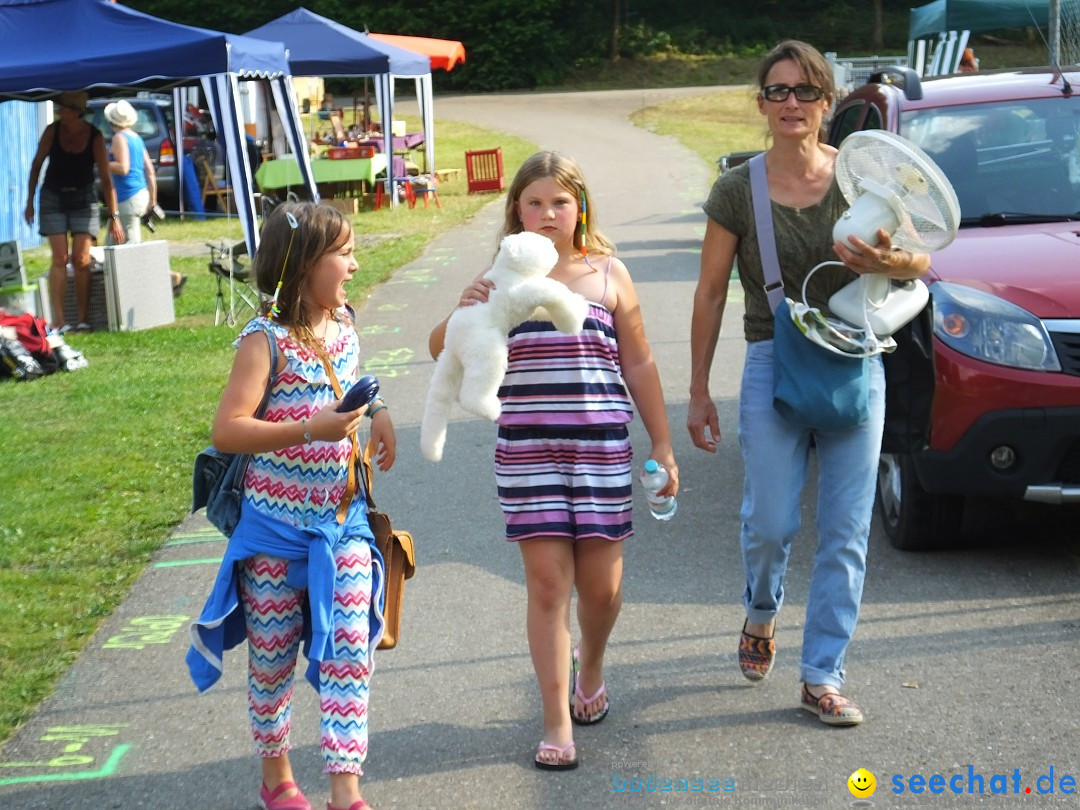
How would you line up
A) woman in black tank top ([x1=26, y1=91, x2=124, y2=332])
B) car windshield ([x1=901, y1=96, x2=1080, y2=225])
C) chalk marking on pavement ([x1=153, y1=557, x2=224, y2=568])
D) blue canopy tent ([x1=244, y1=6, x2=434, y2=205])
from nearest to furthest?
chalk marking on pavement ([x1=153, y1=557, x2=224, y2=568]) → car windshield ([x1=901, y1=96, x2=1080, y2=225]) → woman in black tank top ([x1=26, y1=91, x2=124, y2=332]) → blue canopy tent ([x1=244, y1=6, x2=434, y2=205])

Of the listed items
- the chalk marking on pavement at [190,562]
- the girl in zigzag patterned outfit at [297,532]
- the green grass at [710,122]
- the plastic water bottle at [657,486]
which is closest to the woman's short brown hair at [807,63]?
the plastic water bottle at [657,486]

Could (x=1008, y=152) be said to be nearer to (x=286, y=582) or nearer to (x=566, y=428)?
(x=566, y=428)

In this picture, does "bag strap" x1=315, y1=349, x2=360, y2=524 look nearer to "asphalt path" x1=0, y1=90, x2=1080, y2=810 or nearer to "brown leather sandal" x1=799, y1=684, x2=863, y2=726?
"asphalt path" x1=0, y1=90, x2=1080, y2=810

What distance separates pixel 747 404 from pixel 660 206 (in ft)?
57.3

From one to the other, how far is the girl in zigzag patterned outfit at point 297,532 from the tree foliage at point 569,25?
51.0 meters

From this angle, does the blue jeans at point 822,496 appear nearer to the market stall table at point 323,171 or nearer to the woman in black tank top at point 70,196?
the woman in black tank top at point 70,196

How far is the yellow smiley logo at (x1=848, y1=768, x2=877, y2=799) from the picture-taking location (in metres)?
3.75

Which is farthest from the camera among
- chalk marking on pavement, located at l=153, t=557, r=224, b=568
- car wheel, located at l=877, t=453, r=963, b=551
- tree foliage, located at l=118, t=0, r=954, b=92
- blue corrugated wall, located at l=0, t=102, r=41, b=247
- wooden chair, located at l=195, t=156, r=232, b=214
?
tree foliage, located at l=118, t=0, r=954, b=92

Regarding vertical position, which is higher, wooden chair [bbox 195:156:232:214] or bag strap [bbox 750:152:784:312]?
bag strap [bbox 750:152:784:312]

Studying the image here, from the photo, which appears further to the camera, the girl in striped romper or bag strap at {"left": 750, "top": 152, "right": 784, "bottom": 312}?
bag strap at {"left": 750, "top": 152, "right": 784, "bottom": 312}

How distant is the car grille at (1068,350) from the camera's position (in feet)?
17.3

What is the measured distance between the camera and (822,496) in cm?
425

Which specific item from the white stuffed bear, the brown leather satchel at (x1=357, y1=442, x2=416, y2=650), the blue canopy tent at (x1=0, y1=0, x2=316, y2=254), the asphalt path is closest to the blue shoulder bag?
the white stuffed bear

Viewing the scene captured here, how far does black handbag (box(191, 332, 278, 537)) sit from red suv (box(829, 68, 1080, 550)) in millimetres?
2154
